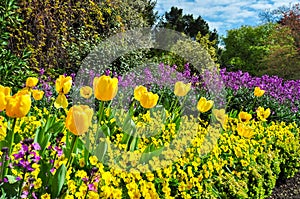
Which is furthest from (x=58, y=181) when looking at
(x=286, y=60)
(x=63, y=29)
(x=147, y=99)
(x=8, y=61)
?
(x=286, y=60)

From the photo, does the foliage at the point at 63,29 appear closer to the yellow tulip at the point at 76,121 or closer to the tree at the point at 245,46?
the yellow tulip at the point at 76,121

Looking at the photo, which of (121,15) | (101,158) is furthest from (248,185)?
(121,15)

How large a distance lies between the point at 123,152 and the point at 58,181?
2.57 feet

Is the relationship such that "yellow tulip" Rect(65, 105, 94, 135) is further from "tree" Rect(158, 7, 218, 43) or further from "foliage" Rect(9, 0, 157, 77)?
"tree" Rect(158, 7, 218, 43)

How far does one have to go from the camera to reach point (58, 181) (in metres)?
1.75

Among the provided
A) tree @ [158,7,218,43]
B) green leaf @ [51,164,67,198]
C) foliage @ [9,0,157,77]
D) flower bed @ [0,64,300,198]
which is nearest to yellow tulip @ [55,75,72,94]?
flower bed @ [0,64,300,198]

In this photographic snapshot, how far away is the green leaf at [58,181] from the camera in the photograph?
68.3 inches

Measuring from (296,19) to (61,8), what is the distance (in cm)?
1176

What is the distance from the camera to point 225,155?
3.42m

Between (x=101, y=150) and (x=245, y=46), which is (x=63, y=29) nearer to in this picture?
(x=101, y=150)

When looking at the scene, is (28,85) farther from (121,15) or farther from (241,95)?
(121,15)

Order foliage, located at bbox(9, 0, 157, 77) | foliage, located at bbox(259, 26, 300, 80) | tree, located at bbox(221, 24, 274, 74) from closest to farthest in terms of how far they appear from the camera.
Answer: foliage, located at bbox(9, 0, 157, 77) → foliage, located at bbox(259, 26, 300, 80) → tree, located at bbox(221, 24, 274, 74)

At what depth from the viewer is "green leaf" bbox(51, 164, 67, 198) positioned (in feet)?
5.69

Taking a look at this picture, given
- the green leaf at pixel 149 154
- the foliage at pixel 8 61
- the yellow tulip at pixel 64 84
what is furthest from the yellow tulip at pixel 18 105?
the foliage at pixel 8 61
